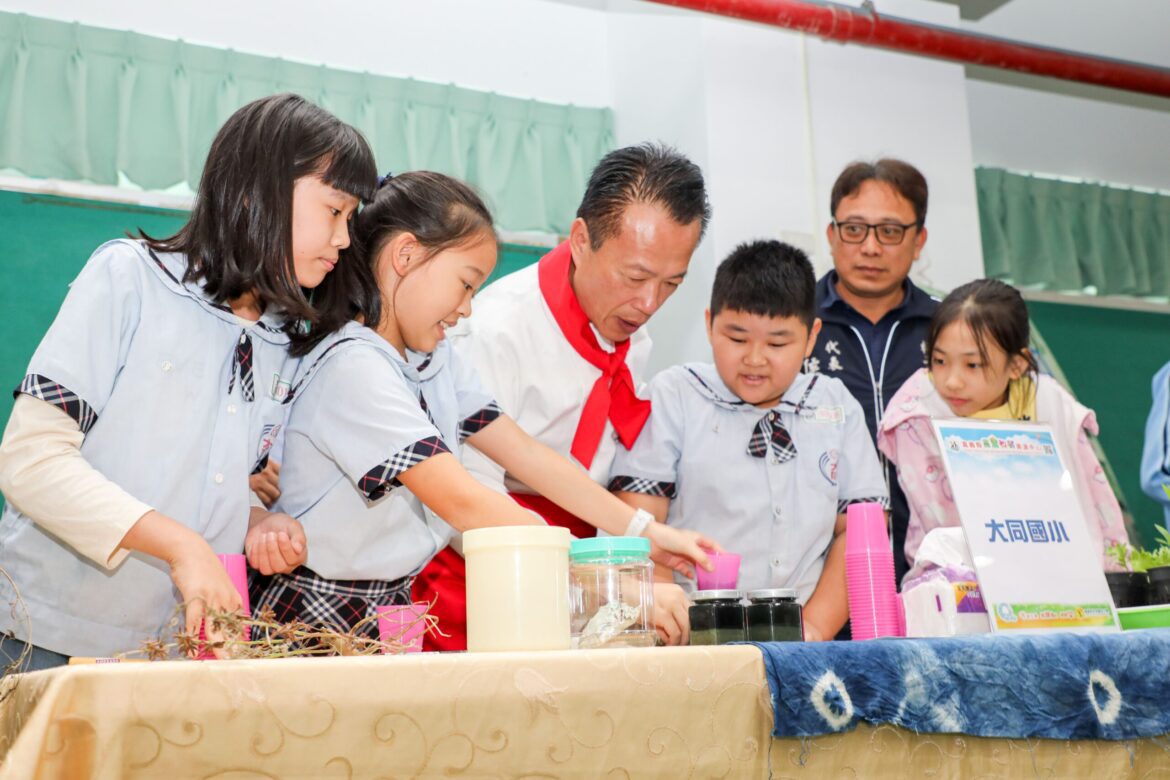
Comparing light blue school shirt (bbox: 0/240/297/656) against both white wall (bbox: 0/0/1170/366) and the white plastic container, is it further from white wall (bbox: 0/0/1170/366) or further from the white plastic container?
white wall (bbox: 0/0/1170/366)

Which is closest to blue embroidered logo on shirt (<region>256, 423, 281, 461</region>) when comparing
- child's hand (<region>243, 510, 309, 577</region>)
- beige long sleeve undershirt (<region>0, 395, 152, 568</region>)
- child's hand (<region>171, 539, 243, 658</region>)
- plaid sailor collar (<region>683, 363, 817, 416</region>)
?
child's hand (<region>243, 510, 309, 577</region>)

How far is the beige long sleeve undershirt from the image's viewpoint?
3.50ft

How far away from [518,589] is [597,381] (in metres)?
1.03

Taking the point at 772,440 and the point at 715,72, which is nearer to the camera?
the point at 772,440

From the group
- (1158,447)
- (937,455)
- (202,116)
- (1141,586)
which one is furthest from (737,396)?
(202,116)

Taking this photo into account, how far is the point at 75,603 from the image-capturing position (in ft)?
4.20

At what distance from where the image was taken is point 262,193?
1309 mm

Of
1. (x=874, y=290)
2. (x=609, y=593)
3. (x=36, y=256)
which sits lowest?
(x=609, y=593)

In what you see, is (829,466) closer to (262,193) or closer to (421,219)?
(421,219)

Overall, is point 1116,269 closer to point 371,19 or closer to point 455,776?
point 371,19

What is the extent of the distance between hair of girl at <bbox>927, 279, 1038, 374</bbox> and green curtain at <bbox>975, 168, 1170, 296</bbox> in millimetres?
2655

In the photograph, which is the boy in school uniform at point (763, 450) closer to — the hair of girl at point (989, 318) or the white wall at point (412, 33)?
the hair of girl at point (989, 318)

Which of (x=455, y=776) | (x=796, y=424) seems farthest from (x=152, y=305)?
(x=796, y=424)

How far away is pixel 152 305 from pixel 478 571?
579 millimetres
